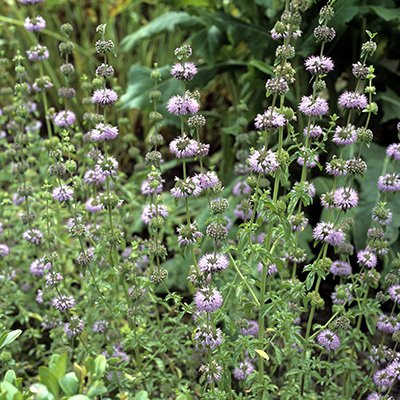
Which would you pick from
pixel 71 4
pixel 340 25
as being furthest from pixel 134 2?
pixel 340 25

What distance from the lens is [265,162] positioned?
164 cm

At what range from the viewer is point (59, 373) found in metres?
1.32

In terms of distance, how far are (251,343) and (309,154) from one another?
71 centimetres

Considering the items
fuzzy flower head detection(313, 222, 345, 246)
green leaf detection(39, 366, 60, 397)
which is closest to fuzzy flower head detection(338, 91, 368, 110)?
fuzzy flower head detection(313, 222, 345, 246)

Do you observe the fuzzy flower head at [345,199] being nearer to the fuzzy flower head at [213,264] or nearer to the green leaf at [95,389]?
the fuzzy flower head at [213,264]

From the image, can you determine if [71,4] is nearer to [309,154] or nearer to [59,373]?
[309,154]

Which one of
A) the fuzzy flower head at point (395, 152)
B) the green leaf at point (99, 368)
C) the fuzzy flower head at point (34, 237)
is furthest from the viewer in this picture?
the fuzzy flower head at point (34, 237)

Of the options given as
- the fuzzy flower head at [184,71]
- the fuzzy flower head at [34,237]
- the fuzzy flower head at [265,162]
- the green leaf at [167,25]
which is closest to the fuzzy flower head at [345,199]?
the fuzzy flower head at [265,162]

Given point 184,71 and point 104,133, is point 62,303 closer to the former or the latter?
point 104,133

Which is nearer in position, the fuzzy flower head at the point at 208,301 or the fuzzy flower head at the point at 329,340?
the fuzzy flower head at the point at 208,301

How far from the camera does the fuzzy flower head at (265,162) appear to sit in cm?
164

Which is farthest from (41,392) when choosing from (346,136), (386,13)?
(386,13)

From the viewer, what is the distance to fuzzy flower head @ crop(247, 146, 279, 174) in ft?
5.37

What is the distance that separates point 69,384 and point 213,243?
4.81 feet
